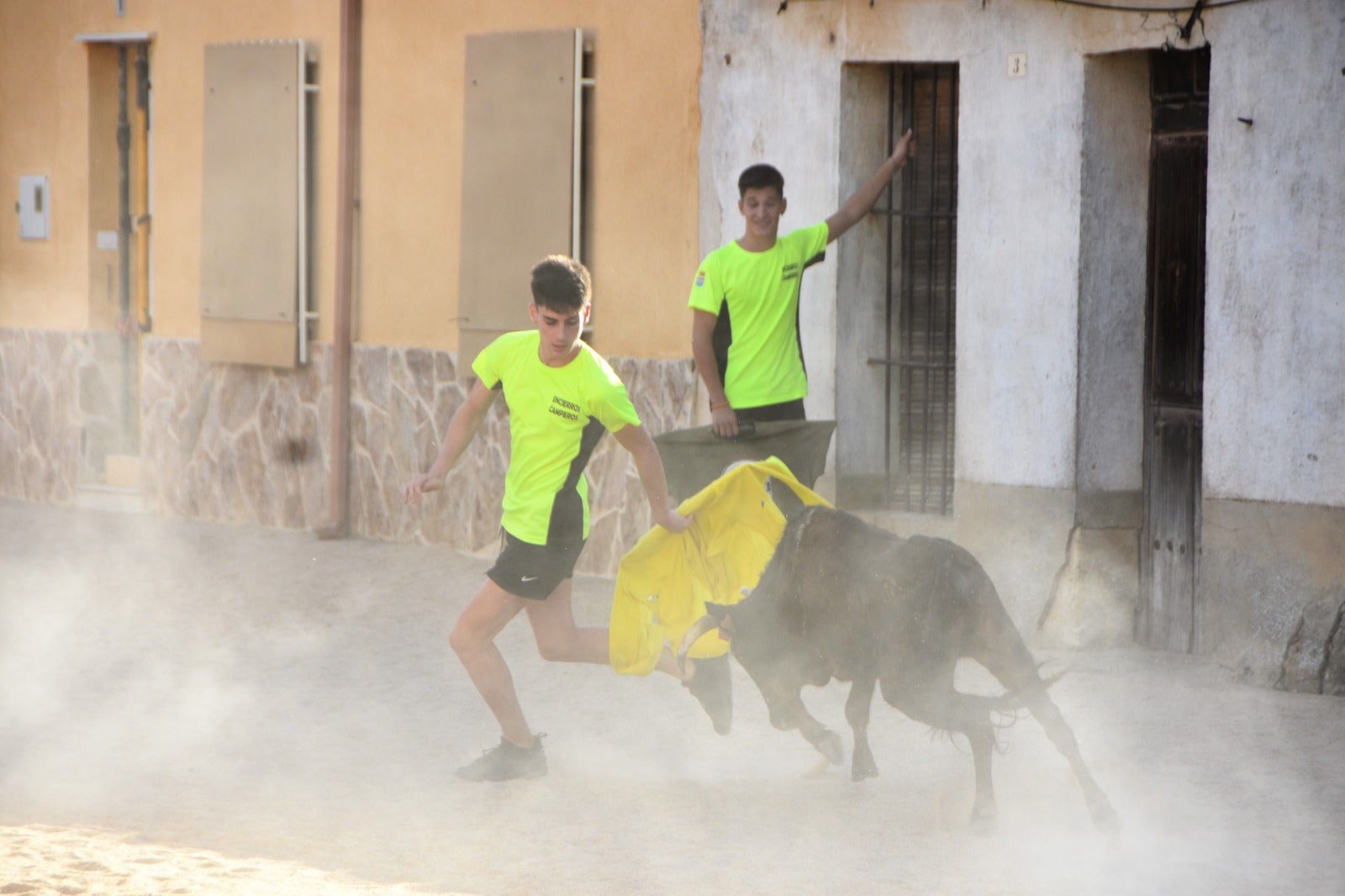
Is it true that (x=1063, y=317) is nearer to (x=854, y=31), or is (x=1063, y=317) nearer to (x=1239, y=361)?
(x=1239, y=361)

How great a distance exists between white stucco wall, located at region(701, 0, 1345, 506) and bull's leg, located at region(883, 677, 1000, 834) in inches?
107

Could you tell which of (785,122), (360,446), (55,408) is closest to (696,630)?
(785,122)

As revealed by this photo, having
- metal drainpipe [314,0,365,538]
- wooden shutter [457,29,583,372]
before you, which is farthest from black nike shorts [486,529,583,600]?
metal drainpipe [314,0,365,538]

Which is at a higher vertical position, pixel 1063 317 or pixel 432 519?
pixel 1063 317

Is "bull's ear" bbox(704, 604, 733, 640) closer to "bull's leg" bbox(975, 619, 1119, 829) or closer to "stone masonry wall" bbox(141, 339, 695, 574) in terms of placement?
"bull's leg" bbox(975, 619, 1119, 829)

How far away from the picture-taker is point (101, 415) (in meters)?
13.7

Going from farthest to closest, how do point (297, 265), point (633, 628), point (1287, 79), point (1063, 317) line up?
point (297, 265), point (1063, 317), point (1287, 79), point (633, 628)

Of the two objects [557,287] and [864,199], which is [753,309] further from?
[557,287]

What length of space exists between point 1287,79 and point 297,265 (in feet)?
22.3

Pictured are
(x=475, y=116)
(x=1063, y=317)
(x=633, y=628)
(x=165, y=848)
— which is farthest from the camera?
(x=475, y=116)

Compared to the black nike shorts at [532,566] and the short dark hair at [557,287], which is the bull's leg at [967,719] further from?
the short dark hair at [557,287]

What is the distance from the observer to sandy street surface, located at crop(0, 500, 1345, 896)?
5156 mm

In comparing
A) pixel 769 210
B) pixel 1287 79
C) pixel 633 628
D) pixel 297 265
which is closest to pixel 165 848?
pixel 633 628

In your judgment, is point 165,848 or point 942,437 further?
point 942,437
